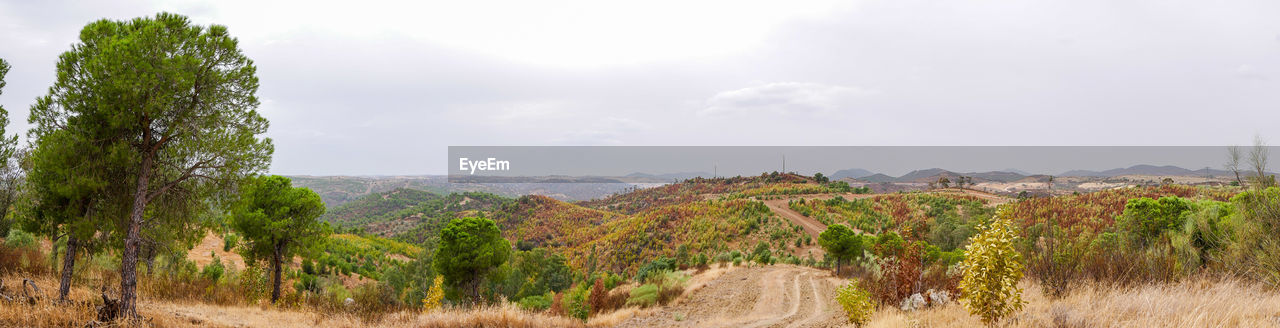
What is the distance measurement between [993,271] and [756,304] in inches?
445

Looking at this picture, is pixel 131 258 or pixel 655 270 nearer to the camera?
pixel 131 258

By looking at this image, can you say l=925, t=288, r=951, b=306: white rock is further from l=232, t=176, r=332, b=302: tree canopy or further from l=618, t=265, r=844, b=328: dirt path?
l=232, t=176, r=332, b=302: tree canopy

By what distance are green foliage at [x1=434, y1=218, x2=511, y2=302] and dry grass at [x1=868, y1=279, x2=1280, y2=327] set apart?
17.1 metres

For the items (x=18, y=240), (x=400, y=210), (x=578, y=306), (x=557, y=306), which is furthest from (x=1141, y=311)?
(x=400, y=210)

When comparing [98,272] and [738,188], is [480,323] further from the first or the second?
[738,188]

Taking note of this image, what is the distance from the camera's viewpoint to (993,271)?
596 cm

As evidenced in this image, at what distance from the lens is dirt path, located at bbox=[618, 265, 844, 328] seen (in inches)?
557

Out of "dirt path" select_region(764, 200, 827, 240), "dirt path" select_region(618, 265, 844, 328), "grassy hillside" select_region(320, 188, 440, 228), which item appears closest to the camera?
"dirt path" select_region(618, 265, 844, 328)

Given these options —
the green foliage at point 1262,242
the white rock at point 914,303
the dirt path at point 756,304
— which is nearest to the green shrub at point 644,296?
the dirt path at point 756,304

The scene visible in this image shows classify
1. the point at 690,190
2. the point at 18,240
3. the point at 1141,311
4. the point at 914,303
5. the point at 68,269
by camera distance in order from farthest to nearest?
1. the point at 690,190
2. the point at 18,240
3. the point at 914,303
4. the point at 68,269
5. the point at 1141,311

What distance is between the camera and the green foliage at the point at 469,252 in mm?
21547

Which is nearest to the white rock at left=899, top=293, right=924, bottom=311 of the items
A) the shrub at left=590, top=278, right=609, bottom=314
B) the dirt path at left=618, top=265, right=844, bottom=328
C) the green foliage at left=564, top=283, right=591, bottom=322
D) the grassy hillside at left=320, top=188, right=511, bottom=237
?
the dirt path at left=618, top=265, right=844, bottom=328

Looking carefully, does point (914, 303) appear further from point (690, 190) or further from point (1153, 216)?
point (690, 190)

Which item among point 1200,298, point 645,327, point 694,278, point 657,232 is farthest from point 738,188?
point 1200,298
